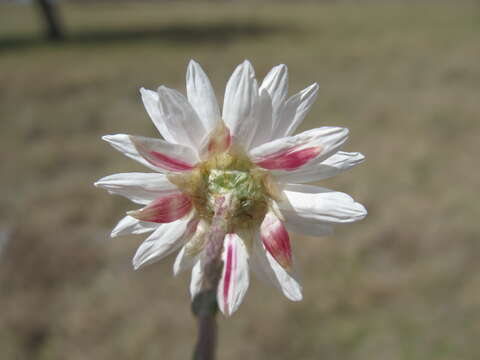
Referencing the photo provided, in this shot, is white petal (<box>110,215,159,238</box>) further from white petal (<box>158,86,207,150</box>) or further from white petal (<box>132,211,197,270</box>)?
white petal (<box>158,86,207,150</box>)

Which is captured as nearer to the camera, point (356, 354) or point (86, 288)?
point (356, 354)

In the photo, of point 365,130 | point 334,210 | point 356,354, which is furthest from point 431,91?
point 334,210

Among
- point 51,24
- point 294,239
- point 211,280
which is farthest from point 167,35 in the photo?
point 211,280

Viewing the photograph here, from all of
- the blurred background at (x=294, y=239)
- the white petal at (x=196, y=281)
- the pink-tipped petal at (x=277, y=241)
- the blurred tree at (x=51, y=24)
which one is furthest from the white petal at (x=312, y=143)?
the blurred tree at (x=51, y=24)

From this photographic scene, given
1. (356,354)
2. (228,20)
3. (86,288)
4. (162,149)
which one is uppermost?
(228,20)

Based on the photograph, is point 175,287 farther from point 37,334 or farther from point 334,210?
point 334,210

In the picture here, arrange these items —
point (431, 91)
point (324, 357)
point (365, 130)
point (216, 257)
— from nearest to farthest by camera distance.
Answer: point (216, 257) → point (324, 357) → point (365, 130) → point (431, 91)

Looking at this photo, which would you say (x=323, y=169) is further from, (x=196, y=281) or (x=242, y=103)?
(x=196, y=281)

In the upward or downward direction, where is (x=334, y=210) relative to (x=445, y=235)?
upward
